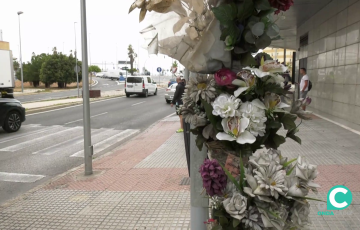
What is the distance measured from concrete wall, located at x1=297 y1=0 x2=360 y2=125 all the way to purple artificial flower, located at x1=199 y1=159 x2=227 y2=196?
339 inches

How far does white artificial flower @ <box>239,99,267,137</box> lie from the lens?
1.85m

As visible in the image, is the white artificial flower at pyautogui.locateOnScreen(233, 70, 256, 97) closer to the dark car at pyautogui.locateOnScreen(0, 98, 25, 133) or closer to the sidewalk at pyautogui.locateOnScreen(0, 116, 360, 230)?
the sidewalk at pyautogui.locateOnScreen(0, 116, 360, 230)

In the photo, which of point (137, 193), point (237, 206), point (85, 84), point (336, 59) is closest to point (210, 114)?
point (237, 206)

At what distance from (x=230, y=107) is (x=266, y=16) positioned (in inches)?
23.3

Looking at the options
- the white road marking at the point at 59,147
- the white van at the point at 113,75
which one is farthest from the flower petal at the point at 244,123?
the white van at the point at 113,75

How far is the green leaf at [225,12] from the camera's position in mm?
1865

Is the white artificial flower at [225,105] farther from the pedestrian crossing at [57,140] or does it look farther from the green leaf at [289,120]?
the pedestrian crossing at [57,140]

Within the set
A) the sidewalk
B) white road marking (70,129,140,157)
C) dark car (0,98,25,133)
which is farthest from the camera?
dark car (0,98,25,133)

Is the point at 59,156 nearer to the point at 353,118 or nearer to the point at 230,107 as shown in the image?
the point at 230,107

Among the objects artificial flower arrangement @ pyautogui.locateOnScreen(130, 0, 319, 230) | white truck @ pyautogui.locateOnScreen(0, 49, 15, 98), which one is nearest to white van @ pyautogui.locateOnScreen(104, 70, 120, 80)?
white truck @ pyautogui.locateOnScreen(0, 49, 15, 98)

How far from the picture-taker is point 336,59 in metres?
11.2

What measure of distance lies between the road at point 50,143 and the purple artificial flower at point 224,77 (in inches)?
188

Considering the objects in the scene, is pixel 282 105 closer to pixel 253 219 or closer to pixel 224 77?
pixel 224 77

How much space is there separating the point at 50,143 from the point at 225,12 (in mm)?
9037
